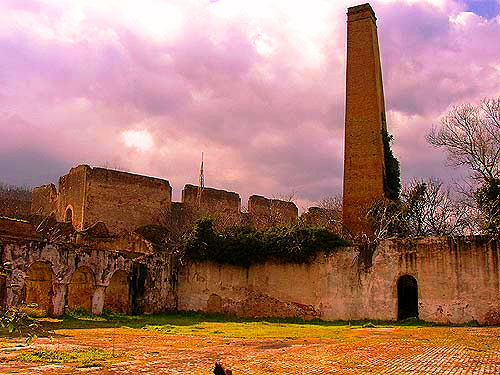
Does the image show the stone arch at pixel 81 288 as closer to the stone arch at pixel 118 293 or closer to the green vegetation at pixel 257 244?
the stone arch at pixel 118 293

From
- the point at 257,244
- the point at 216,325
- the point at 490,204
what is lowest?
the point at 216,325

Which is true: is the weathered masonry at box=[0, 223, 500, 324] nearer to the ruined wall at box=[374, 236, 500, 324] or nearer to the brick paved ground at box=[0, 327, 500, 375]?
the ruined wall at box=[374, 236, 500, 324]

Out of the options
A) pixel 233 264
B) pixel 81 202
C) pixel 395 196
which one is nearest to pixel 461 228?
pixel 395 196

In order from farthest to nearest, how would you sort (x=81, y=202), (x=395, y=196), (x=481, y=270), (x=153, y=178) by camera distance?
(x=153, y=178) → (x=81, y=202) → (x=395, y=196) → (x=481, y=270)

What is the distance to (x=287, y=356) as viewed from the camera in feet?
31.3

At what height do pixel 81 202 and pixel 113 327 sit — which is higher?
pixel 81 202

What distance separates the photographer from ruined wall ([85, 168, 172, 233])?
32.0 m

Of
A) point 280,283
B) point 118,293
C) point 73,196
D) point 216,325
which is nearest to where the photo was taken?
point 216,325

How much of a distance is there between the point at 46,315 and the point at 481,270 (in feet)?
50.1

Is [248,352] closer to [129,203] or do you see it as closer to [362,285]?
[362,285]

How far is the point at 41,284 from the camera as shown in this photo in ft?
66.6

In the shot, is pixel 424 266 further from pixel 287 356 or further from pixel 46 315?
pixel 46 315

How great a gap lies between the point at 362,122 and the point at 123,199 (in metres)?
14.9

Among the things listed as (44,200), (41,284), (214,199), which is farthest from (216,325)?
(44,200)
